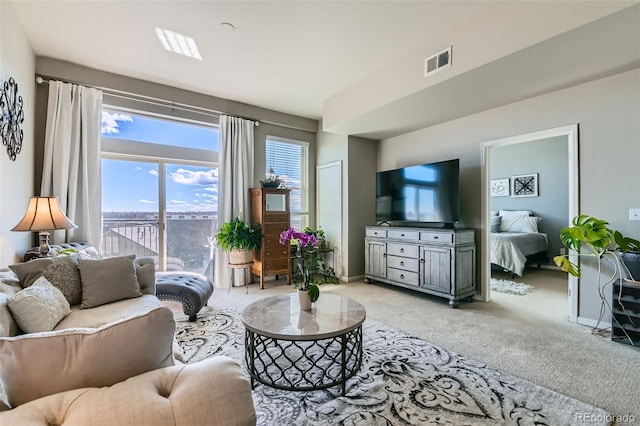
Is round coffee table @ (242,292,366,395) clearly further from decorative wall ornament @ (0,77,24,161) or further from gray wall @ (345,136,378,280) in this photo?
gray wall @ (345,136,378,280)

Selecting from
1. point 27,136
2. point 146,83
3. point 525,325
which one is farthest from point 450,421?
point 146,83

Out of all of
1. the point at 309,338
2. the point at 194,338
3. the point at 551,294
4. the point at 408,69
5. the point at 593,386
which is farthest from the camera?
the point at 551,294

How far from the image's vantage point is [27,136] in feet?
10.2

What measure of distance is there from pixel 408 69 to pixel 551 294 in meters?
3.78

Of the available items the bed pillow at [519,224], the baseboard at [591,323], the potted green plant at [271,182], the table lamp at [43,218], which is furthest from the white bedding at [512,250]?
the table lamp at [43,218]

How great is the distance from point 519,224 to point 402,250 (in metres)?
3.72

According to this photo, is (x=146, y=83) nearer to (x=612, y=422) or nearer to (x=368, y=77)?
(x=368, y=77)

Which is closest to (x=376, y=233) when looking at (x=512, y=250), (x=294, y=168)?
(x=294, y=168)

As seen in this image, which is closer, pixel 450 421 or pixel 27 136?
pixel 450 421

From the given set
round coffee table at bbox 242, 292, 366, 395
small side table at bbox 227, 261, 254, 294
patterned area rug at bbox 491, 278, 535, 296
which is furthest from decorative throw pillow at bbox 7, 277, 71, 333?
patterned area rug at bbox 491, 278, 535, 296

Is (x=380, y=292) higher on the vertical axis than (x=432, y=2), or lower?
lower

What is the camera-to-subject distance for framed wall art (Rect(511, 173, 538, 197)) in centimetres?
653

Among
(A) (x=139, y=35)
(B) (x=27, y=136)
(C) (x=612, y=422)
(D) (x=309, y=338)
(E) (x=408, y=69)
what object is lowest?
(C) (x=612, y=422)

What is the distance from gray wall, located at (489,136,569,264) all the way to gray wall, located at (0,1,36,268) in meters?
8.32
